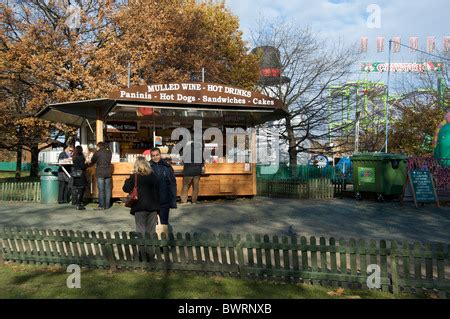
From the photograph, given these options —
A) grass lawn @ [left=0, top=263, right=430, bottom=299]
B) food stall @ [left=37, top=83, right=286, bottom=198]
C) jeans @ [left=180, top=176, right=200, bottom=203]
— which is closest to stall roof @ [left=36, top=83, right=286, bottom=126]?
food stall @ [left=37, top=83, right=286, bottom=198]

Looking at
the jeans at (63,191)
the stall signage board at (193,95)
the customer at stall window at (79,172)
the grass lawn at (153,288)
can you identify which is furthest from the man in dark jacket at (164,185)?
the jeans at (63,191)

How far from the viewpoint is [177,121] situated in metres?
17.9

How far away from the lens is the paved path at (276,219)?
32.3ft

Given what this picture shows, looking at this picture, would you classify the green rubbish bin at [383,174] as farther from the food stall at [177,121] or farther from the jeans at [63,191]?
the jeans at [63,191]

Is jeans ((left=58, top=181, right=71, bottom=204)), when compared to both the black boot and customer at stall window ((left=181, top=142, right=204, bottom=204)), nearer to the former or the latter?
the black boot

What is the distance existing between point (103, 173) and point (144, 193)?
22.0 ft

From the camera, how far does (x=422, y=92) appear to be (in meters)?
34.5

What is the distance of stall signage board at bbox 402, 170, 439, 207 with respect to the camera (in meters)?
14.7

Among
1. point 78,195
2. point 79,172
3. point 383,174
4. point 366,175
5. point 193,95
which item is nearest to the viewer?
point 79,172

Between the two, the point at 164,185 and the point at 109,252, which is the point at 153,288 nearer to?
the point at 109,252

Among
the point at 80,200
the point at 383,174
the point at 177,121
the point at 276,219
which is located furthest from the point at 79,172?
the point at 383,174

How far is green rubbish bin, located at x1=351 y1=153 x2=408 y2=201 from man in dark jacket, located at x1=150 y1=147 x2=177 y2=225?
10.1 metres
